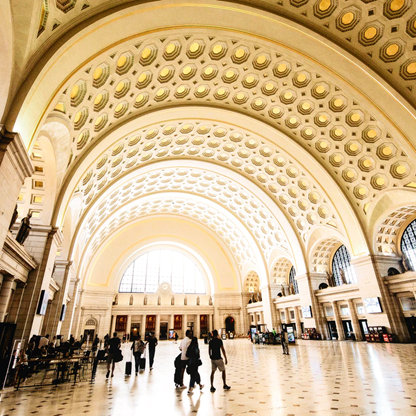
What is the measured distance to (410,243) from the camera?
68.7 ft

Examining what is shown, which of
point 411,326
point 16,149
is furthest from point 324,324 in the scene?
point 16,149

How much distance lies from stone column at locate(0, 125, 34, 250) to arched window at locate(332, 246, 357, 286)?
2543cm

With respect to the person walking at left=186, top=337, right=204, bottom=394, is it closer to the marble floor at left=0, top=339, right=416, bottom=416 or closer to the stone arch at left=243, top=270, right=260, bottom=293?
the marble floor at left=0, top=339, right=416, bottom=416

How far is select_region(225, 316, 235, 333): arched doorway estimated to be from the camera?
36.6m

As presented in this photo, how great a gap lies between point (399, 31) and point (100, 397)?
730 inches

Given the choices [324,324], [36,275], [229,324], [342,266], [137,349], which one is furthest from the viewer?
[229,324]

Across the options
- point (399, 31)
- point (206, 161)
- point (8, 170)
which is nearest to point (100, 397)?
point (8, 170)

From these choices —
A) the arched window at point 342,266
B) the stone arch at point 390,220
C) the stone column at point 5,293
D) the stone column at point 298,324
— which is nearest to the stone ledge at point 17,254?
the stone column at point 5,293

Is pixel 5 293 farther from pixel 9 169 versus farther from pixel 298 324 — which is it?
pixel 298 324

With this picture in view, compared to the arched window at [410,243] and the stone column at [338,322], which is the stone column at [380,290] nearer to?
the arched window at [410,243]

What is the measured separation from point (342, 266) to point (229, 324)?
18340 mm

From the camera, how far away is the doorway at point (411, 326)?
18.1 meters

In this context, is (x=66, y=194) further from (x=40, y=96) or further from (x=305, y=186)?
(x=305, y=186)

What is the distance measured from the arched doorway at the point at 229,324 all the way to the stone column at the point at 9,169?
111 feet
